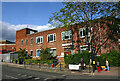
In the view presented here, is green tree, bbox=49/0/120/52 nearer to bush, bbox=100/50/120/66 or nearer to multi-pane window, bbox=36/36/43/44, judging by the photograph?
bush, bbox=100/50/120/66

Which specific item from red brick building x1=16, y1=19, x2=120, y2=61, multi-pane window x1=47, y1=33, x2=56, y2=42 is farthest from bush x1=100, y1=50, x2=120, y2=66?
multi-pane window x1=47, y1=33, x2=56, y2=42

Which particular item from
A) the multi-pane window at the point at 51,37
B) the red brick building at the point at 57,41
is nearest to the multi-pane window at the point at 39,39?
the red brick building at the point at 57,41

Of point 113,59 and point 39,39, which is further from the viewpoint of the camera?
point 39,39

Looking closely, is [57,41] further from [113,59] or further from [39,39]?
[113,59]

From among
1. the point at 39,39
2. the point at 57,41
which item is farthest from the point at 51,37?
the point at 39,39

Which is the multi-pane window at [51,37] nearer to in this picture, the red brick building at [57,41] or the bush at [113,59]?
the red brick building at [57,41]

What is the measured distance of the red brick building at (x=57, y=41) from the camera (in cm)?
2233

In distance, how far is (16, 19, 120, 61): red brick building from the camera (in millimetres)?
22328

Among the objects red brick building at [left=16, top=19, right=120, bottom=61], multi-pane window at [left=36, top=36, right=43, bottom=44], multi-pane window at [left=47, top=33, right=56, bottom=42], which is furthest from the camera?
multi-pane window at [left=36, top=36, right=43, bottom=44]

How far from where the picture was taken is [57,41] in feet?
91.7

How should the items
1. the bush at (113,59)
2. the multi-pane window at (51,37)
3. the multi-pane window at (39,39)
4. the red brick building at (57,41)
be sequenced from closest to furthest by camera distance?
the bush at (113,59)
the red brick building at (57,41)
the multi-pane window at (51,37)
the multi-pane window at (39,39)

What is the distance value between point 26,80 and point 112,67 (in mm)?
11812

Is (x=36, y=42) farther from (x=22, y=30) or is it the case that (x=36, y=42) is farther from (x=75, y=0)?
(x=75, y=0)

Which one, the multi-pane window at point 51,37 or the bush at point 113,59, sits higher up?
the multi-pane window at point 51,37
